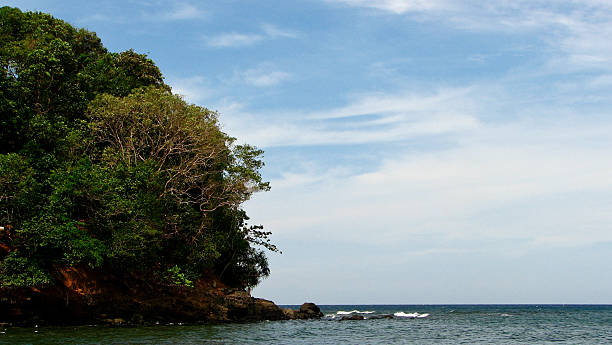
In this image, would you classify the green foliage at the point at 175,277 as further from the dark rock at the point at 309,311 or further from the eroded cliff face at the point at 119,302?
the dark rock at the point at 309,311

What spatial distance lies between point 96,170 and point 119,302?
29.8ft

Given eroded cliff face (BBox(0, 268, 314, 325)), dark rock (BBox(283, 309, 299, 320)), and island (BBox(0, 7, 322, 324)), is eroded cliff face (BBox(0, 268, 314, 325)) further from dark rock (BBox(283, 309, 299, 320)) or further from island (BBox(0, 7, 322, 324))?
dark rock (BBox(283, 309, 299, 320))

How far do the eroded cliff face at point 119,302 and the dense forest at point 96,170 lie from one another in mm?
760

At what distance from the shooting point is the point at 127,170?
31484 millimetres

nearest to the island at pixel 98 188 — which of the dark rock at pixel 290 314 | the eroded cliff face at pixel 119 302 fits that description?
the eroded cliff face at pixel 119 302

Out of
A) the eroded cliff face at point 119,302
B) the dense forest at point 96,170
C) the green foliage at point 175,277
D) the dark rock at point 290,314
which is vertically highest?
the dense forest at point 96,170

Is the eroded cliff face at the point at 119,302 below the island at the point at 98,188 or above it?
below

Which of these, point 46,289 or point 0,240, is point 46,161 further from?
point 46,289

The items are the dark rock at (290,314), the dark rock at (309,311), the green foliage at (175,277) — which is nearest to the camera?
the green foliage at (175,277)

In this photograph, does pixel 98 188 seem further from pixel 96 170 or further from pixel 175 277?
pixel 175 277

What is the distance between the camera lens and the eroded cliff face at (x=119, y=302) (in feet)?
98.3

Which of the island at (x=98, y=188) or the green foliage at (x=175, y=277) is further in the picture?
the green foliage at (x=175, y=277)

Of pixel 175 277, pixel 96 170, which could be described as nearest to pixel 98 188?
pixel 96 170

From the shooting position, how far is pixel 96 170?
1204 inches
